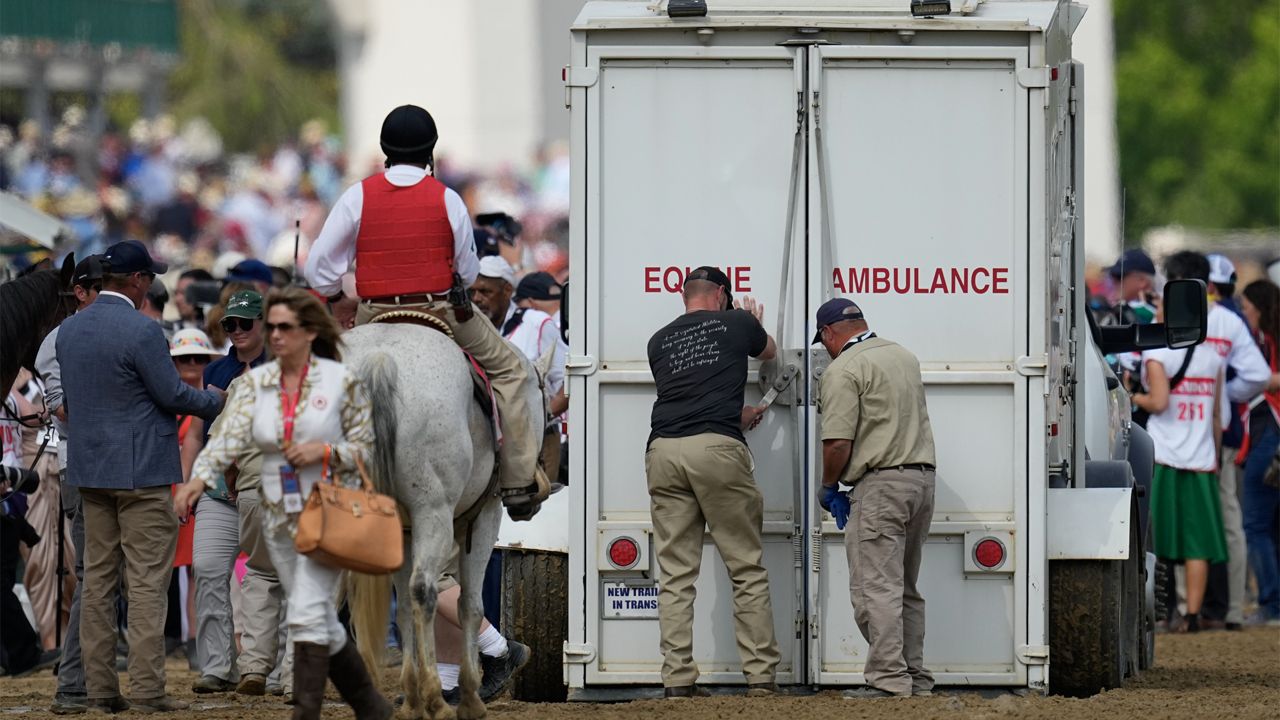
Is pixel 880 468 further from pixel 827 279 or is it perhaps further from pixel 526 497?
pixel 526 497

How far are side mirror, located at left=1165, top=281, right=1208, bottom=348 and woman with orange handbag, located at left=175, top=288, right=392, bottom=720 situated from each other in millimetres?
4865

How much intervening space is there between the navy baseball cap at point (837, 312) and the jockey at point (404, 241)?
1540 millimetres

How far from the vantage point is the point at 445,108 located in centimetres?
4400

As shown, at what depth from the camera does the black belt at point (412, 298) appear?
9.71 m

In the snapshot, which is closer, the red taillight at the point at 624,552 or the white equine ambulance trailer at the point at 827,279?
the white equine ambulance trailer at the point at 827,279

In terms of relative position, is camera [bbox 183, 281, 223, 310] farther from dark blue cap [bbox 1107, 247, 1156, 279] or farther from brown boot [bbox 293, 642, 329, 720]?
brown boot [bbox 293, 642, 329, 720]

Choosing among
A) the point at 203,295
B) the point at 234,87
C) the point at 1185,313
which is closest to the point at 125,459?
the point at 203,295

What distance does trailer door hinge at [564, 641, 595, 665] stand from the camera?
412 inches

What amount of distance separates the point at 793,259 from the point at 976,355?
94 centimetres

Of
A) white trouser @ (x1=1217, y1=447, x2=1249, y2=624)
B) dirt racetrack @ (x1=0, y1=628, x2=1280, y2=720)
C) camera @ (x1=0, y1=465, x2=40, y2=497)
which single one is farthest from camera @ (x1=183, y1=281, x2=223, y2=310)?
white trouser @ (x1=1217, y1=447, x2=1249, y2=624)

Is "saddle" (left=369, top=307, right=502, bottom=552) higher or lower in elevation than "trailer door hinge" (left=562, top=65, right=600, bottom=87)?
lower

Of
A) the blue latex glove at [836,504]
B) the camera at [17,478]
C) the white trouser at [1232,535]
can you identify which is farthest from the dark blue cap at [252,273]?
the white trouser at [1232,535]

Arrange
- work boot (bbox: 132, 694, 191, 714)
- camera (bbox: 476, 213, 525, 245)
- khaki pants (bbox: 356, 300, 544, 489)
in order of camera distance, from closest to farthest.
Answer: khaki pants (bbox: 356, 300, 544, 489)
work boot (bbox: 132, 694, 191, 714)
camera (bbox: 476, 213, 525, 245)

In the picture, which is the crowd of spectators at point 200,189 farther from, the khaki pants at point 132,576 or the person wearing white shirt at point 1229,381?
the khaki pants at point 132,576
